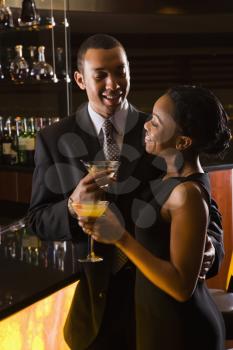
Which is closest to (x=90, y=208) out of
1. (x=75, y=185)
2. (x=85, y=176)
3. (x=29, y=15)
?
(x=85, y=176)

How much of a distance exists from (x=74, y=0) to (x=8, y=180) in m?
2.29

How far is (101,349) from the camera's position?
2045 millimetres

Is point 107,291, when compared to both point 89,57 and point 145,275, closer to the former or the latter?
point 145,275

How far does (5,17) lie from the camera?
4.52 m

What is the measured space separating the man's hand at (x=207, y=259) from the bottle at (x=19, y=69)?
10.5ft

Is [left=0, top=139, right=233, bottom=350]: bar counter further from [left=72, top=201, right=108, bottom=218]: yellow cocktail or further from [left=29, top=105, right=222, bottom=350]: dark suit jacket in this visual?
[left=72, top=201, right=108, bottom=218]: yellow cocktail

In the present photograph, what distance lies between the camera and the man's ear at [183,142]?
5.61ft

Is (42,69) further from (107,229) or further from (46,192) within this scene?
(107,229)

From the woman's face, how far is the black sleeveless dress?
0.36 feet

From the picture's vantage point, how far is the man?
79.5 inches

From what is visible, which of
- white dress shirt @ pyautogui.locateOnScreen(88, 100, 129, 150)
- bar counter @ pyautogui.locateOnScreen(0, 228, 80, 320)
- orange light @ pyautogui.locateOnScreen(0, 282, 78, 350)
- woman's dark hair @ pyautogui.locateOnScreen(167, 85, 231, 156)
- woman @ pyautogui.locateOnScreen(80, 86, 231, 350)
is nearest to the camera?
woman @ pyautogui.locateOnScreen(80, 86, 231, 350)

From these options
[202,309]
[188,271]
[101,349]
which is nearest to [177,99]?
[188,271]

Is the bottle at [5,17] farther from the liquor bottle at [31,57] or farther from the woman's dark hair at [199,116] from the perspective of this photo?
the woman's dark hair at [199,116]

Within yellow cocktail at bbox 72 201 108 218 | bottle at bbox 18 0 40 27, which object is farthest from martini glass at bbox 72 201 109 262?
bottle at bbox 18 0 40 27
